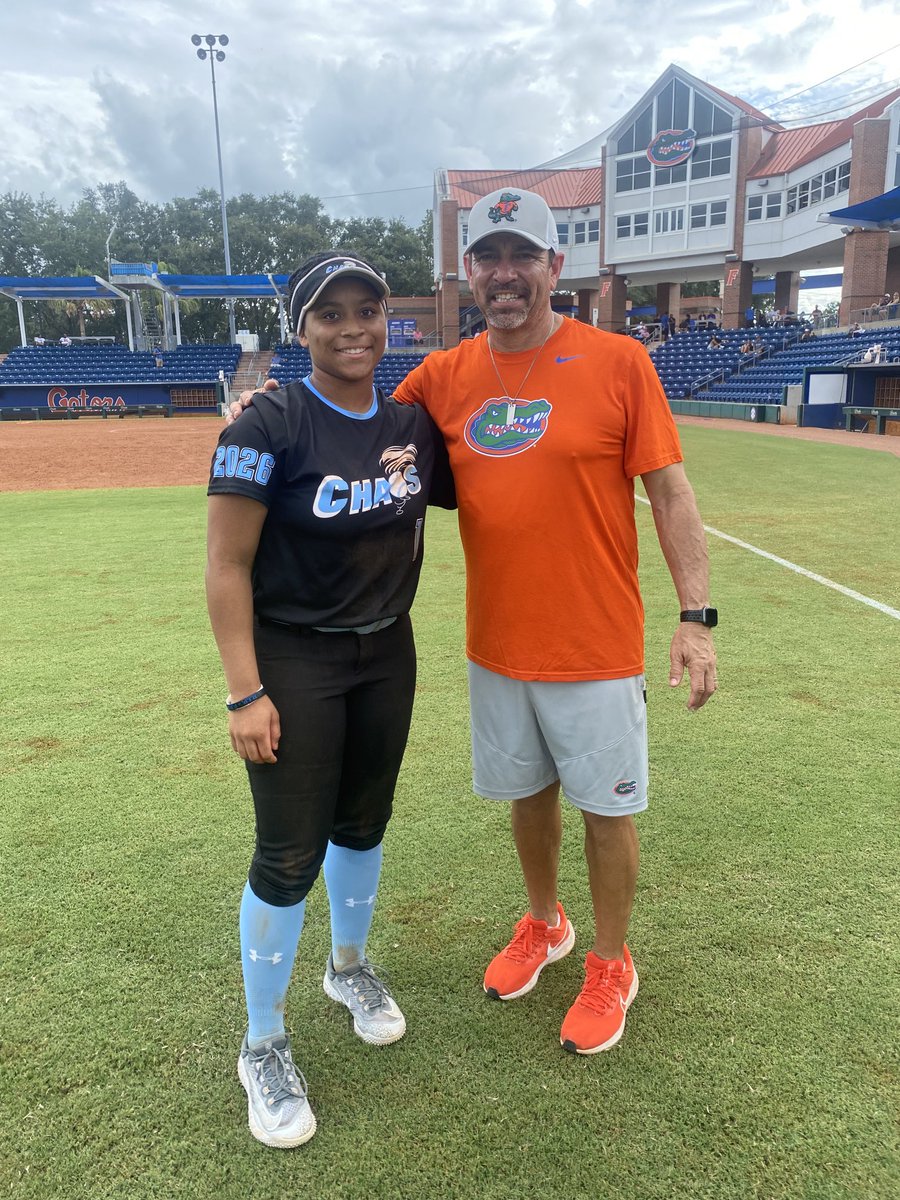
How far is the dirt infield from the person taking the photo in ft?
53.4

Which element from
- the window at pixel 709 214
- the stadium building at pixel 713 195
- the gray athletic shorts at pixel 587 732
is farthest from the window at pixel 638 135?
the gray athletic shorts at pixel 587 732

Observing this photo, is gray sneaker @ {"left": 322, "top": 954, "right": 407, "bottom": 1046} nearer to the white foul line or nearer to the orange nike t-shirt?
the orange nike t-shirt

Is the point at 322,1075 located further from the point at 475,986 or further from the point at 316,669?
the point at 316,669

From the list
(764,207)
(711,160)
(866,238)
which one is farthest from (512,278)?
(711,160)

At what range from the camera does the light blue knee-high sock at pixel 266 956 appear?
2.20 metres

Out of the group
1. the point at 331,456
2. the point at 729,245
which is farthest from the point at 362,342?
the point at 729,245

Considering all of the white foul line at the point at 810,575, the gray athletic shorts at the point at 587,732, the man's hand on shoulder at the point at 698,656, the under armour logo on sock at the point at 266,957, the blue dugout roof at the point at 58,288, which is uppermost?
the blue dugout roof at the point at 58,288

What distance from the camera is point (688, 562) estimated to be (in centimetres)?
238

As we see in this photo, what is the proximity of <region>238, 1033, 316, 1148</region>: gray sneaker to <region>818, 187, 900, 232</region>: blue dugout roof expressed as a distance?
33413mm

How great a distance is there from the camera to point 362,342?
7.05ft

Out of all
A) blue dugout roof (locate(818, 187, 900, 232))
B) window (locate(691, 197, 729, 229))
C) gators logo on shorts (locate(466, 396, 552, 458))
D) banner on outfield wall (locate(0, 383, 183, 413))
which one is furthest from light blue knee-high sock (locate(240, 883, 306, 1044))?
window (locate(691, 197, 729, 229))

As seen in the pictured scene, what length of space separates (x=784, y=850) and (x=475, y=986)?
142cm

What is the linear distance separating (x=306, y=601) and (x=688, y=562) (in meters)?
1.08

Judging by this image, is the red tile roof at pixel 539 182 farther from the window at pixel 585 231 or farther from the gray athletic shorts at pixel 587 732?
the gray athletic shorts at pixel 587 732
